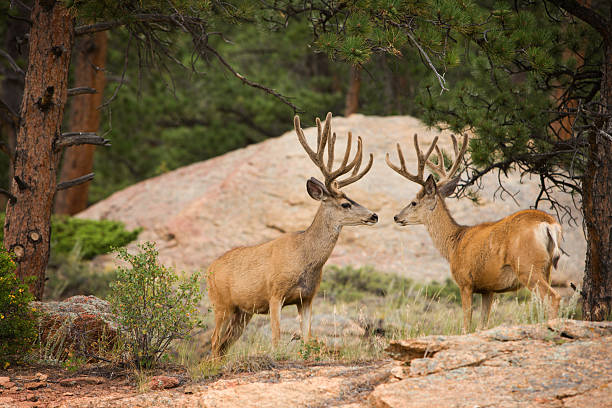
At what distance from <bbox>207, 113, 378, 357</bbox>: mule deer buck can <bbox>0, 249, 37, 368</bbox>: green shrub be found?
196 centimetres

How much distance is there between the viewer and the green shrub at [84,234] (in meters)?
14.2

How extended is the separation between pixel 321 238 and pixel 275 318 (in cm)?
102

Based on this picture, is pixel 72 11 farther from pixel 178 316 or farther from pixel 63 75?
pixel 178 316

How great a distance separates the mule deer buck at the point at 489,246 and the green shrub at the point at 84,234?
25.5 feet

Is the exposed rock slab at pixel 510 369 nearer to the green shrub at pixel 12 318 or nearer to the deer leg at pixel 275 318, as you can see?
the deer leg at pixel 275 318

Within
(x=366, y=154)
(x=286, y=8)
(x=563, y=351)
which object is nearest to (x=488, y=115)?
(x=286, y=8)

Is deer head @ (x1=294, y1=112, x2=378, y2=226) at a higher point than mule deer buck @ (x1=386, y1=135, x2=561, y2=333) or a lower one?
higher

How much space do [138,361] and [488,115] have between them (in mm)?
4927

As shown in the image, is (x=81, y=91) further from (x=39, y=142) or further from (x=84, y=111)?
(x=84, y=111)

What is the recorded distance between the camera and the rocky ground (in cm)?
427

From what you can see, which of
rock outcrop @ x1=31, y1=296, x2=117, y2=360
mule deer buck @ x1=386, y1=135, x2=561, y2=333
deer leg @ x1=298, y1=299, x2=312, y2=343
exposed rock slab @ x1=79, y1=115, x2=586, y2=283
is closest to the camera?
mule deer buck @ x1=386, y1=135, x2=561, y2=333

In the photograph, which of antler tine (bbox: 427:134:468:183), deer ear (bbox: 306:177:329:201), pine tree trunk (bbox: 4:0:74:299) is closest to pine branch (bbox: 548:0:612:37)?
antler tine (bbox: 427:134:468:183)

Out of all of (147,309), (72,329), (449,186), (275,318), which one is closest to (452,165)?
(449,186)

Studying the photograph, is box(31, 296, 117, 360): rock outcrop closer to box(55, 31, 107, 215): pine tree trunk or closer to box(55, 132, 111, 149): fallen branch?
box(55, 132, 111, 149): fallen branch
